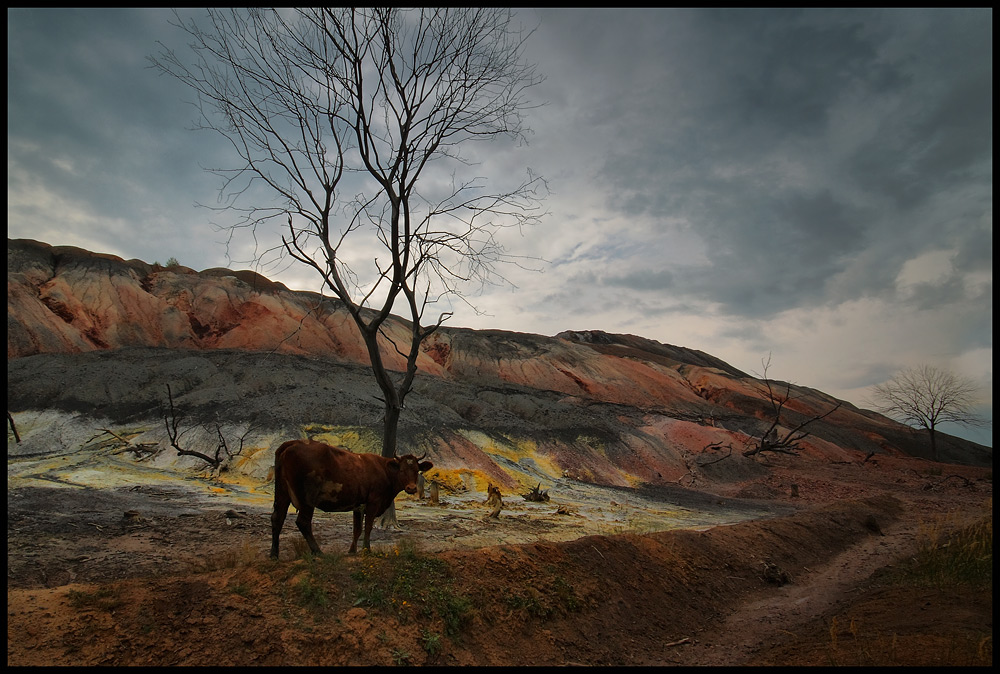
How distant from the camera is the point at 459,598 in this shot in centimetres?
606

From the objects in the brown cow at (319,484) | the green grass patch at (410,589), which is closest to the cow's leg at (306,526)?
the brown cow at (319,484)

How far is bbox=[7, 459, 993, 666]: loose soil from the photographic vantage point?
4.84 metres

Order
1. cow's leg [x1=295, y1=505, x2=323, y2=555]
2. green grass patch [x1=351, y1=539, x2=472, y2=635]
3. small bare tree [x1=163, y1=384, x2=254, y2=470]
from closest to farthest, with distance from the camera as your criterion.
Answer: green grass patch [x1=351, y1=539, x2=472, y2=635] → cow's leg [x1=295, y1=505, x2=323, y2=555] → small bare tree [x1=163, y1=384, x2=254, y2=470]

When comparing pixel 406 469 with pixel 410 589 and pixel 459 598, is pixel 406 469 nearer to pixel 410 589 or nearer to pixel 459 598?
pixel 410 589

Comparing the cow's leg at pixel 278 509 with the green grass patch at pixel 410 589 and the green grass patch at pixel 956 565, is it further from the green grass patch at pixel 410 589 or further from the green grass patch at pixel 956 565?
the green grass patch at pixel 956 565

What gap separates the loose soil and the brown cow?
54 cm

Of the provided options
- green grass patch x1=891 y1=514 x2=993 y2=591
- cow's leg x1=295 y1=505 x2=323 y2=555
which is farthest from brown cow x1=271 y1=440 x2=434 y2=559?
green grass patch x1=891 y1=514 x2=993 y2=591

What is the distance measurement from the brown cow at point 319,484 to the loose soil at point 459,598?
54 cm

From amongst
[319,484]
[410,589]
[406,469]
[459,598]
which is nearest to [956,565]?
[459,598]

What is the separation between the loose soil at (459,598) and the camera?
484 centimetres

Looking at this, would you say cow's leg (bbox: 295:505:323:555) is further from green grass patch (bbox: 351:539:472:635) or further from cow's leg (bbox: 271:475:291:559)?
green grass patch (bbox: 351:539:472:635)

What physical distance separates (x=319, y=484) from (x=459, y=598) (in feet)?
8.55

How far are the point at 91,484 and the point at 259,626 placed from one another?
1529cm

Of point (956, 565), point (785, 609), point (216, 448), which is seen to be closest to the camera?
point (785, 609)
